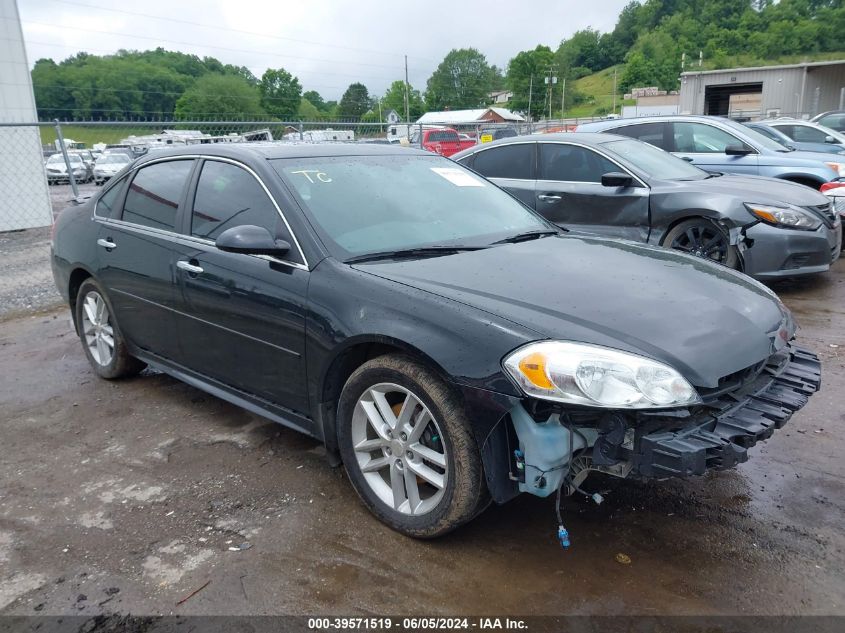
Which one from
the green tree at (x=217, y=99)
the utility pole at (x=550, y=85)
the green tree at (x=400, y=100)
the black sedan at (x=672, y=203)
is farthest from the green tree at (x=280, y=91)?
the black sedan at (x=672, y=203)

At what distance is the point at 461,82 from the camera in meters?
133

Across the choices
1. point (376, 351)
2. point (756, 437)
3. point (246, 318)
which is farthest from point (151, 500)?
point (756, 437)

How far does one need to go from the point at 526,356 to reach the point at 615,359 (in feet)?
1.02

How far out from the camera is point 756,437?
246 cm

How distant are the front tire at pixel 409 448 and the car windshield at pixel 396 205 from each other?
695 mm

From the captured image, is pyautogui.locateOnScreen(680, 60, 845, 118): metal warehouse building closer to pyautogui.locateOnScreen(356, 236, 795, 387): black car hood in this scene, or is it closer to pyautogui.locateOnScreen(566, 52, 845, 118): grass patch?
pyautogui.locateOnScreen(356, 236, 795, 387): black car hood

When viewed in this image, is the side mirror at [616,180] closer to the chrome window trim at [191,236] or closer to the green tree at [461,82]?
the chrome window trim at [191,236]

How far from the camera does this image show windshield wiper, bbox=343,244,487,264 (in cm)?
316

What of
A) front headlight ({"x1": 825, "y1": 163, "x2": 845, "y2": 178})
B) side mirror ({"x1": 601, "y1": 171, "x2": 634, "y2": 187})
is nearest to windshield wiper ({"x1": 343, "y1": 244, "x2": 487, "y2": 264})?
side mirror ({"x1": 601, "y1": 171, "x2": 634, "y2": 187})

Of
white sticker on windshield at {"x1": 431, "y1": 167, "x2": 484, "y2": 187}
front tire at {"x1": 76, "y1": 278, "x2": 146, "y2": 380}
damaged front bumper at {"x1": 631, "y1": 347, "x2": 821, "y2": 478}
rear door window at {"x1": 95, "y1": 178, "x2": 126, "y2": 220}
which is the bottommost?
front tire at {"x1": 76, "y1": 278, "x2": 146, "y2": 380}

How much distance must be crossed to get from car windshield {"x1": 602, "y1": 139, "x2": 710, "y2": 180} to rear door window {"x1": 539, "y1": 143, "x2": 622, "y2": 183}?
18 cm

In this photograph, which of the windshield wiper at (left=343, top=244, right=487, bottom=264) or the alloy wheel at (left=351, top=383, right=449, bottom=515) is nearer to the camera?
the alloy wheel at (left=351, top=383, right=449, bottom=515)

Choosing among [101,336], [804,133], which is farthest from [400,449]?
[804,133]

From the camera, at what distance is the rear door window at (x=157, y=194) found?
13.4 feet
